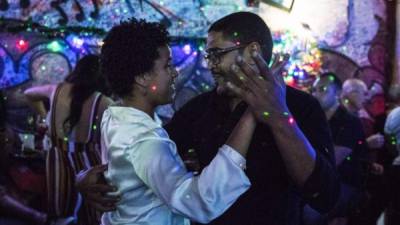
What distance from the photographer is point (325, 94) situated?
219 inches

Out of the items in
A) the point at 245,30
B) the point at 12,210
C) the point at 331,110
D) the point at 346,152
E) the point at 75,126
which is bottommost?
the point at 12,210

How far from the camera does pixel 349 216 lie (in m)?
5.86

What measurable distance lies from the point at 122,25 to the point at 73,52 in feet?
16.8

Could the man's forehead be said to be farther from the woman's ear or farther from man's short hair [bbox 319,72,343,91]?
man's short hair [bbox 319,72,343,91]

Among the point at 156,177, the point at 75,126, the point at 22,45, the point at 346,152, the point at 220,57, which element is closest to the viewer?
the point at 156,177

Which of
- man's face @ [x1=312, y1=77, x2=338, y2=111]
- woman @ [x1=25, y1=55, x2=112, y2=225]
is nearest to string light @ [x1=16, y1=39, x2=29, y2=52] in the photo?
woman @ [x1=25, y1=55, x2=112, y2=225]

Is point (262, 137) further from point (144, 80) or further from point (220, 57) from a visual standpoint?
point (144, 80)

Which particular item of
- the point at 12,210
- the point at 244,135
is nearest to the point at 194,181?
the point at 244,135

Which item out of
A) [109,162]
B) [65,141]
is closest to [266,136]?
[109,162]

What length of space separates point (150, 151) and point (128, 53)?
19.3 inches

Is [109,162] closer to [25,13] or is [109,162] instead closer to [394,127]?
[394,127]

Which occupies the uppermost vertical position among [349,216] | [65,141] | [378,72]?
[65,141]

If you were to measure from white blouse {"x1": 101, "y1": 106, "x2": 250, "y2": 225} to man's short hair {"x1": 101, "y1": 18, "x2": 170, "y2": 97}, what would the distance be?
0.41 ft

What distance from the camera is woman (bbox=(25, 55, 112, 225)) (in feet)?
15.5
